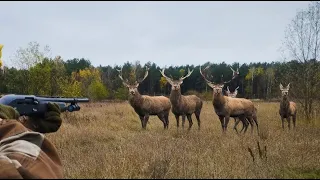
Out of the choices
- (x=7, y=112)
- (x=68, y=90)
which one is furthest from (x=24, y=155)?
(x=68, y=90)

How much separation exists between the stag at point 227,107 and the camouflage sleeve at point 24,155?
1117 centimetres

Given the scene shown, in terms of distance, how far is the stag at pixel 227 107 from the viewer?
45.3 feet

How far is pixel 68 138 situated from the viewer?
9695mm

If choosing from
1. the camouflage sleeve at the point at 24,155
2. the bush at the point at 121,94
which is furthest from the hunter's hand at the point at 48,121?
the bush at the point at 121,94

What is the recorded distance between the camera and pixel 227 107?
13.9m

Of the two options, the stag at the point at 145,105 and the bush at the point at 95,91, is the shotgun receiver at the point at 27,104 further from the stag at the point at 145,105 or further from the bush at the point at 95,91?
the bush at the point at 95,91

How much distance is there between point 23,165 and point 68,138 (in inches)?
320

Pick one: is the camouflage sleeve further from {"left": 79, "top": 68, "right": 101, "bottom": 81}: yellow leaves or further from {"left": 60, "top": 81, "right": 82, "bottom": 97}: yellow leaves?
{"left": 79, "top": 68, "right": 101, "bottom": 81}: yellow leaves

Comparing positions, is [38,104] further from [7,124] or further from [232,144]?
[232,144]

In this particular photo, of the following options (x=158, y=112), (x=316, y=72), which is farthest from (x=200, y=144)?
(x=316, y=72)

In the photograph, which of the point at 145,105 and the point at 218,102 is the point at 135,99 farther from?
the point at 218,102

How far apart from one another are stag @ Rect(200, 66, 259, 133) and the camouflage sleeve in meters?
11.2

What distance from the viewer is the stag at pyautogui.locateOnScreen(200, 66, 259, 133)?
45.3ft

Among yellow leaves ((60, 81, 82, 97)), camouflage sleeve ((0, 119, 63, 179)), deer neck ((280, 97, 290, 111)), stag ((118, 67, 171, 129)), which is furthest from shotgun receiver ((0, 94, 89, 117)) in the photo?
yellow leaves ((60, 81, 82, 97))
